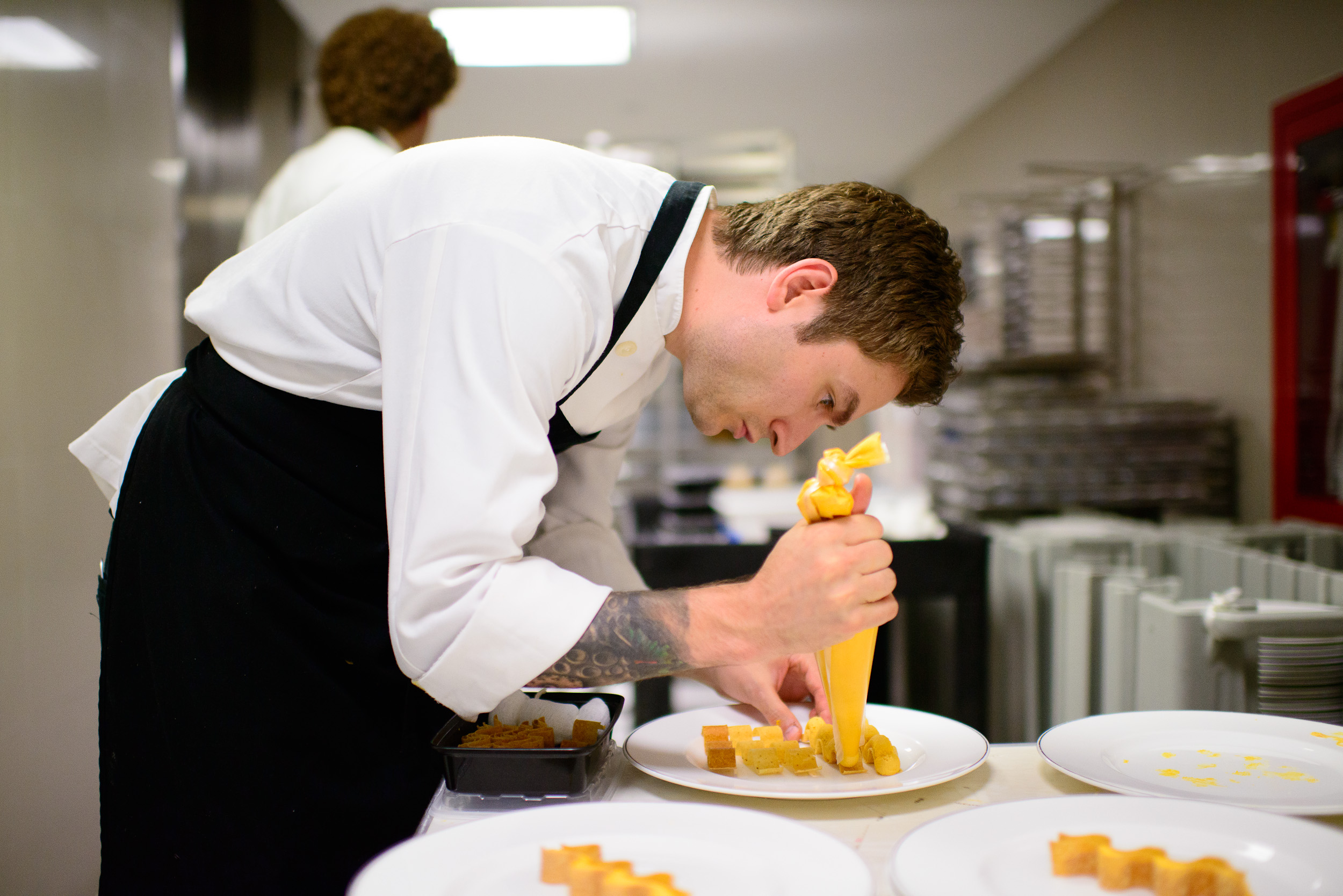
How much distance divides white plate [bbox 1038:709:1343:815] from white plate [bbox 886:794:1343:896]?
89 millimetres

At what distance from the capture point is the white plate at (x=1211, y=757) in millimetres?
894

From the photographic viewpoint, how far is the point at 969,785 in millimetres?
977

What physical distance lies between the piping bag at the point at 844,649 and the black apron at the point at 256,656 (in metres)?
0.29

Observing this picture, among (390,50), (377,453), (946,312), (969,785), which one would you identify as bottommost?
(969,785)

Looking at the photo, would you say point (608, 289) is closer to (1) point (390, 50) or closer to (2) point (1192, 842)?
(2) point (1192, 842)

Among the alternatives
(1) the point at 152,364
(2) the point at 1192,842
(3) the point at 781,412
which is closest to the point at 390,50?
(1) the point at 152,364

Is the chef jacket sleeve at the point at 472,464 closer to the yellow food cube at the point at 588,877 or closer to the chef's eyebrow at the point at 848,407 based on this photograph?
the yellow food cube at the point at 588,877

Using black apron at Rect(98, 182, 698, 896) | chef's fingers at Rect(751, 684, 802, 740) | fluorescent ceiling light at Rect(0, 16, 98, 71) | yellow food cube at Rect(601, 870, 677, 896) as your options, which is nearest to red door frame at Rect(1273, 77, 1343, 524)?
chef's fingers at Rect(751, 684, 802, 740)

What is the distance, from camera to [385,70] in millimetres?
2225

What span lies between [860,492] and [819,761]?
295 millimetres

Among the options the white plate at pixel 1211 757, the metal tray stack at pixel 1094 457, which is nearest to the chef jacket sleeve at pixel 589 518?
the white plate at pixel 1211 757

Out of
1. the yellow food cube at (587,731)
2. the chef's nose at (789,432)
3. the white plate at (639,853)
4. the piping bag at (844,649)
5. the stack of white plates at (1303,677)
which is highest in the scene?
the chef's nose at (789,432)

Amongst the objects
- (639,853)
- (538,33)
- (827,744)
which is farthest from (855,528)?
(538,33)

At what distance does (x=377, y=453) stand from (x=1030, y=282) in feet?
10.8
